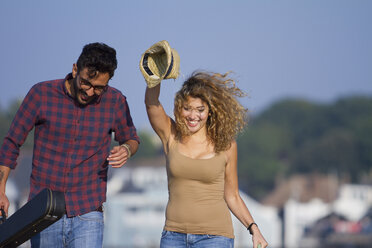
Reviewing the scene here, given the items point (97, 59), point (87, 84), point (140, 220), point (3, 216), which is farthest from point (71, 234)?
point (140, 220)

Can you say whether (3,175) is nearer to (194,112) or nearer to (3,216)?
(3,216)

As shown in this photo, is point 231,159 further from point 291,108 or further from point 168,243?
point 291,108

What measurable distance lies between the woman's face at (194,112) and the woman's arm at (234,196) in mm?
324

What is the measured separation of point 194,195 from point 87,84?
3.84 feet

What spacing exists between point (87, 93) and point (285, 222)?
8203cm

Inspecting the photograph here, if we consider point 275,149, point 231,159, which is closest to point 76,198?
point 231,159

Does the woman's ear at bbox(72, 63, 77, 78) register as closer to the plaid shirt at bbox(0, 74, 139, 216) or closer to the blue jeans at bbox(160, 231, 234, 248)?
the plaid shirt at bbox(0, 74, 139, 216)

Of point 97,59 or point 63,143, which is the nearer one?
point 97,59

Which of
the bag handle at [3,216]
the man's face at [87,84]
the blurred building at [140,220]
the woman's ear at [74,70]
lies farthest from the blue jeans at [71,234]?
the blurred building at [140,220]

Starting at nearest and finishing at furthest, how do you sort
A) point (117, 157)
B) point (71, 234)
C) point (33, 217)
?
point (33, 217) → point (117, 157) → point (71, 234)

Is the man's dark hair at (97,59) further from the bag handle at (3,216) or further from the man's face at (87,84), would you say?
the bag handle at (3,216)

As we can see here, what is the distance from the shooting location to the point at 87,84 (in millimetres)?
5984

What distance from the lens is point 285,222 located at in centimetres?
8669

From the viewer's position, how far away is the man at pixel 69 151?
614 centimetres
